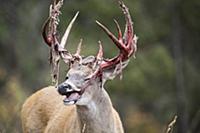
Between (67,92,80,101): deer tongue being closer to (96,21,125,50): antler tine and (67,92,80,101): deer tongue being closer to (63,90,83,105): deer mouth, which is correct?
(63,90,83,105): deer mouth

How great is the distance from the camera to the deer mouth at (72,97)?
34.0ft

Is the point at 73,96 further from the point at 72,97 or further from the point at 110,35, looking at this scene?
the point at 110,35

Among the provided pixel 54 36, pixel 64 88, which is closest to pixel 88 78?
pixel 64 88

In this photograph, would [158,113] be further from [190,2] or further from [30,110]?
[30,110]

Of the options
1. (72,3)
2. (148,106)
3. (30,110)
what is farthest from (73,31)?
(30,110)

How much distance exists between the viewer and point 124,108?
36188 mm

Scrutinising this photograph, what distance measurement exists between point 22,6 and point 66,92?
19846 mm

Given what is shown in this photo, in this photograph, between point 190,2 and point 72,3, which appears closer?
point 190,2

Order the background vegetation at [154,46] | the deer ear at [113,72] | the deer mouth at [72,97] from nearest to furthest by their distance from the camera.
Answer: the deer mouth at [72,97]
the deer ear at [113,72]
the background vegetation at [154,46]

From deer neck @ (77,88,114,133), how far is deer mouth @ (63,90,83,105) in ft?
1.13

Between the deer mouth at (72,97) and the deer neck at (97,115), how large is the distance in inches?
13.5

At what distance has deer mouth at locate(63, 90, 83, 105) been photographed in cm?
1037

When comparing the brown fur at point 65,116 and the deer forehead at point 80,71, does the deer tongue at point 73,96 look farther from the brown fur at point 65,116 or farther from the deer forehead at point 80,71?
the brown fur at point 65,116

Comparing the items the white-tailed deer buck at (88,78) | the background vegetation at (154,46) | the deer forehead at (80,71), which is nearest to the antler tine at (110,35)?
the white-tailed deer buck at (88,78)
